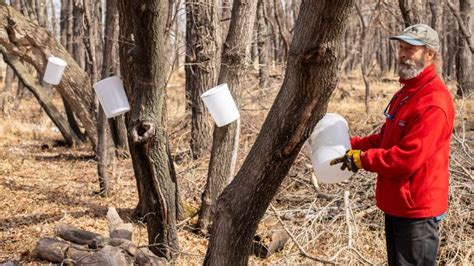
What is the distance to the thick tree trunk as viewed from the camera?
6863 mm

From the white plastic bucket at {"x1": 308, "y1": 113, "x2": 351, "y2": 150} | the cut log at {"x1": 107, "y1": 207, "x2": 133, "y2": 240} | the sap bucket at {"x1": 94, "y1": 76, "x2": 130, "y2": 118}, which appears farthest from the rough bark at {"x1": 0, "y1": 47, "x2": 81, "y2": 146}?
the white plastic bucket at {"x1": 308, "y1": 113, "x2": 351, "y2": 150}

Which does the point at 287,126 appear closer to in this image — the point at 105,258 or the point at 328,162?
the point at 328,162

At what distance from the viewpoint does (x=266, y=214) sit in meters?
5.18

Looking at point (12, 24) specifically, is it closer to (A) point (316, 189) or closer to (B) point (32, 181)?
(B) point (32, 181)

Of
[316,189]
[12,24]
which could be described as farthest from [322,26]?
[12,24]

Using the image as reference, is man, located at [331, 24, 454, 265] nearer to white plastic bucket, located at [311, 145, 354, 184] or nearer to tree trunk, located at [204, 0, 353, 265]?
white plastic bucket, located at [311, 145, 354, 184]

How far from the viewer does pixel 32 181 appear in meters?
7.16

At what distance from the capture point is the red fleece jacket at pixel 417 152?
286cm

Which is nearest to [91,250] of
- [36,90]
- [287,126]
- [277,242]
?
[287,126]

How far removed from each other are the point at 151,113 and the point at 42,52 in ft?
14.5

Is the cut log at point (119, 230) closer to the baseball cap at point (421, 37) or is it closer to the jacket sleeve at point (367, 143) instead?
the jacket sleeve at point (367, 143)

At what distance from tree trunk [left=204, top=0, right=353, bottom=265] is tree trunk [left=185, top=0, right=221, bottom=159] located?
1643 mm

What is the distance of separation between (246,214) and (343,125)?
2.61 feet

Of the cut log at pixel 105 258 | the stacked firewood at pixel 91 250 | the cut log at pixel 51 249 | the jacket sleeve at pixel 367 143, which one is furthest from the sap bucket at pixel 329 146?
the cut log at pixel 51 249
